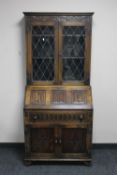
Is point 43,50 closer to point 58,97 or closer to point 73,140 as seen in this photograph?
point 58,97

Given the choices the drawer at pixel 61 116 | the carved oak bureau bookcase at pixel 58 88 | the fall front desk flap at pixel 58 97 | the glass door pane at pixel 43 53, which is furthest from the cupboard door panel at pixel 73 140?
the glass door pane at pixel 43 53

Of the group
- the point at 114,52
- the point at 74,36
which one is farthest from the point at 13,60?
the point at 114,52

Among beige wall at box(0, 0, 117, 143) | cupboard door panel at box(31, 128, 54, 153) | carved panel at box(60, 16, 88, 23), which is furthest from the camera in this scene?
beige wall at box(0, 0, 117, 143)

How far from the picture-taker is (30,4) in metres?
Answer: 3.17

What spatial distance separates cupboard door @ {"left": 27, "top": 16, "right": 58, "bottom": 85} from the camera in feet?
9.64

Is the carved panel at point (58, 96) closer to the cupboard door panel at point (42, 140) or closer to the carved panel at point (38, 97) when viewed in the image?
the carved panel at point (38, 97)

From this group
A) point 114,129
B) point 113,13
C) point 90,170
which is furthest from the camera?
point 114,129

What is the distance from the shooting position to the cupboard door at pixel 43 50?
2.94 metres

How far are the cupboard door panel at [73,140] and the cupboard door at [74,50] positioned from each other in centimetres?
61

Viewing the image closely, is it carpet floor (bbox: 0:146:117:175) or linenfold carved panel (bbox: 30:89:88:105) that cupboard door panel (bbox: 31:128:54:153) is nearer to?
carpet floor (bbox: 0:146:117:175)

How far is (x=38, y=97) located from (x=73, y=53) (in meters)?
0.70

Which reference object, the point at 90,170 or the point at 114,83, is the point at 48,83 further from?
the point at 90,170

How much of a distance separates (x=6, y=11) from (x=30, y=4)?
12.8 inches

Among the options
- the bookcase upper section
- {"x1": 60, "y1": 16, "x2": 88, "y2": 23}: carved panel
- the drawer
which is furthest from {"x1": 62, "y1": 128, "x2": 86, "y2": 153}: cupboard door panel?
{"x1": 60, "y1": 16, "x2": 88, "y2": 23}: carved panel
